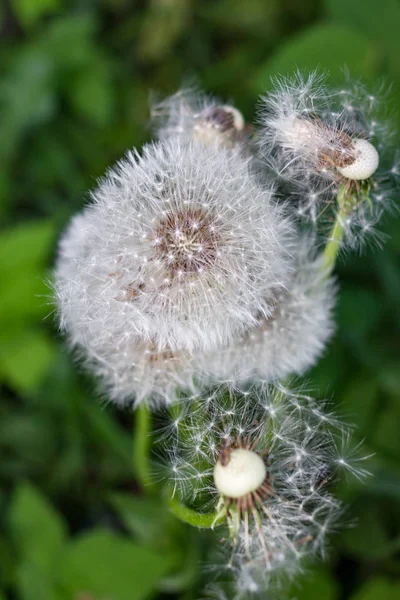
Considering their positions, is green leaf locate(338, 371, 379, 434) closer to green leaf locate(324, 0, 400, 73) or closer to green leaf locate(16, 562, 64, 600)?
green leaf locate(16, 562, 64, 600)

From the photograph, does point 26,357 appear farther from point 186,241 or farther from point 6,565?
point 186,241

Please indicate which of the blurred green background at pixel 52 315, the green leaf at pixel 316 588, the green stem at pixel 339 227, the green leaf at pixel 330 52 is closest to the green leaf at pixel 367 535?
the blurred green background at pixel 52 315

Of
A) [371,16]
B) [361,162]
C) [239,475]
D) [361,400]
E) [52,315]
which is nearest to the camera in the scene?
[239,475]

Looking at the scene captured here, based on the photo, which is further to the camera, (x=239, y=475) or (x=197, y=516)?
(x=197, y=516)

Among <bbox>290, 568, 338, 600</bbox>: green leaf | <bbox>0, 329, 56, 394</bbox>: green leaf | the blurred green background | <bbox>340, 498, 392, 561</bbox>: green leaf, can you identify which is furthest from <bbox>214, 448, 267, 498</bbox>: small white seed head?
<bbox>0, 329, 56, 394</bbox>: green leaf

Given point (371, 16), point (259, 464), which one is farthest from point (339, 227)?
point (371, 16)

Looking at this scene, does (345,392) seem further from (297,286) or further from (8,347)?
(8,347)

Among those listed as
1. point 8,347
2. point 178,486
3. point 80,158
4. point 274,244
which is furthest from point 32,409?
point 274,244

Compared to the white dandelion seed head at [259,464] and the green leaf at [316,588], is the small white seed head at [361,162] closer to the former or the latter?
the white dandelion seed head at [259,464]
